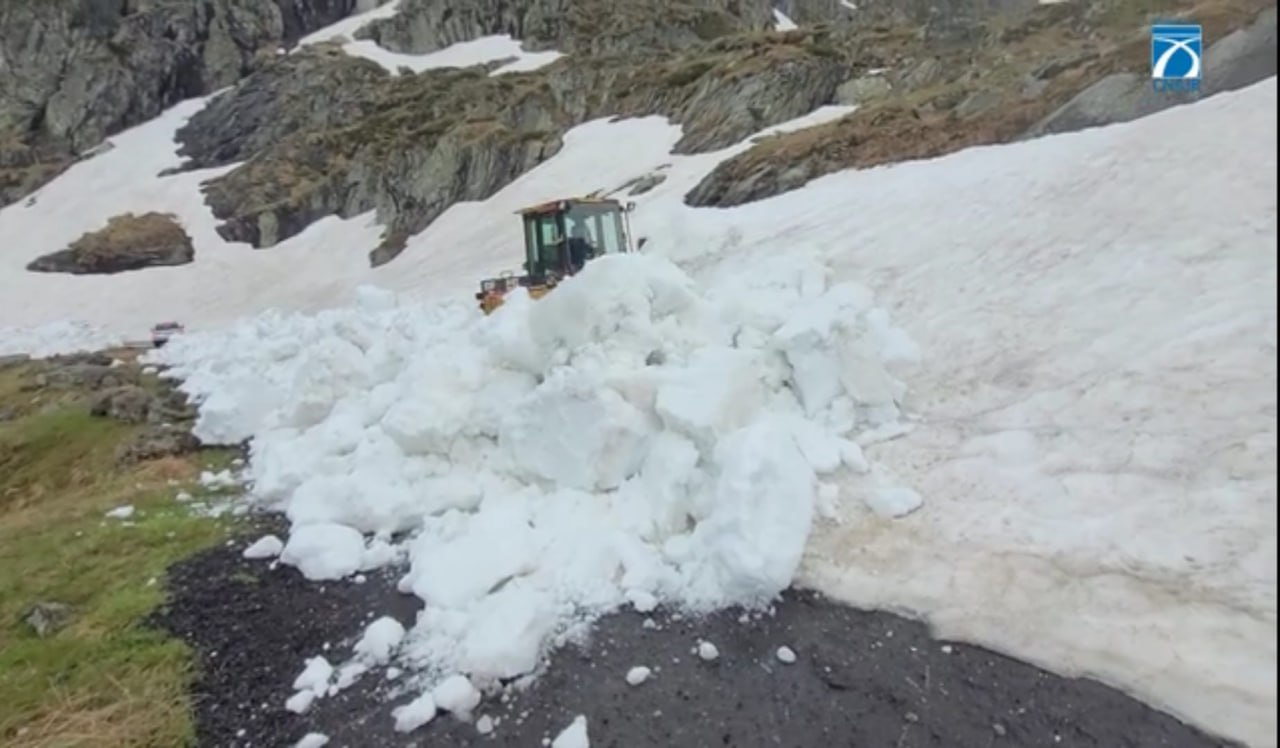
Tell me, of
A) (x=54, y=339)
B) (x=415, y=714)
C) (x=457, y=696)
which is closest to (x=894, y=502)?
(x=457, y=696)

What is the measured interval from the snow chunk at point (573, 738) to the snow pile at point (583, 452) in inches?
24.7

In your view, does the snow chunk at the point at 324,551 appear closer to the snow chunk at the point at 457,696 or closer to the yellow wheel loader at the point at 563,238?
the snow chunk at the point at 457,696

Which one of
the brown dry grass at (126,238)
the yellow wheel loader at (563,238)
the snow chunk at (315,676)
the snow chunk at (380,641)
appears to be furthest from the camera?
the brown dry grass at (126,238)

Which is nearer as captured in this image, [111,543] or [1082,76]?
[111,543]

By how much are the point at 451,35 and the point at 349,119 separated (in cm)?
1440

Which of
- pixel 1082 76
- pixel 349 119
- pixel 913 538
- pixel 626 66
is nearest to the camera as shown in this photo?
pixel 913 538

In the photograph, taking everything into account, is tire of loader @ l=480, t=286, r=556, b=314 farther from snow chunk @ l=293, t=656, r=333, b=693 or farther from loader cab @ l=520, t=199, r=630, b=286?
snow chunk @ l=293, t=656, r=333, b=693

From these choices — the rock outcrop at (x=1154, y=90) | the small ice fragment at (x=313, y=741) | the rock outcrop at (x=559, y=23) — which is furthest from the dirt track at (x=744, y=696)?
the rock outcrop at (x=559, y=23)

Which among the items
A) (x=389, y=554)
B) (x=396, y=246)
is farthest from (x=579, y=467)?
(x=396, y=246)

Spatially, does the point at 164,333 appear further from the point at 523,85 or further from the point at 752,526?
the point at 752,526

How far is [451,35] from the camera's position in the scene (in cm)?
6488

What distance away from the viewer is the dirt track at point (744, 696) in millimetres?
4020

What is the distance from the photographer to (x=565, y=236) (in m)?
15.1

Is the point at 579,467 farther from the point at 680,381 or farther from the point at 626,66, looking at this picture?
the point at 626,66
